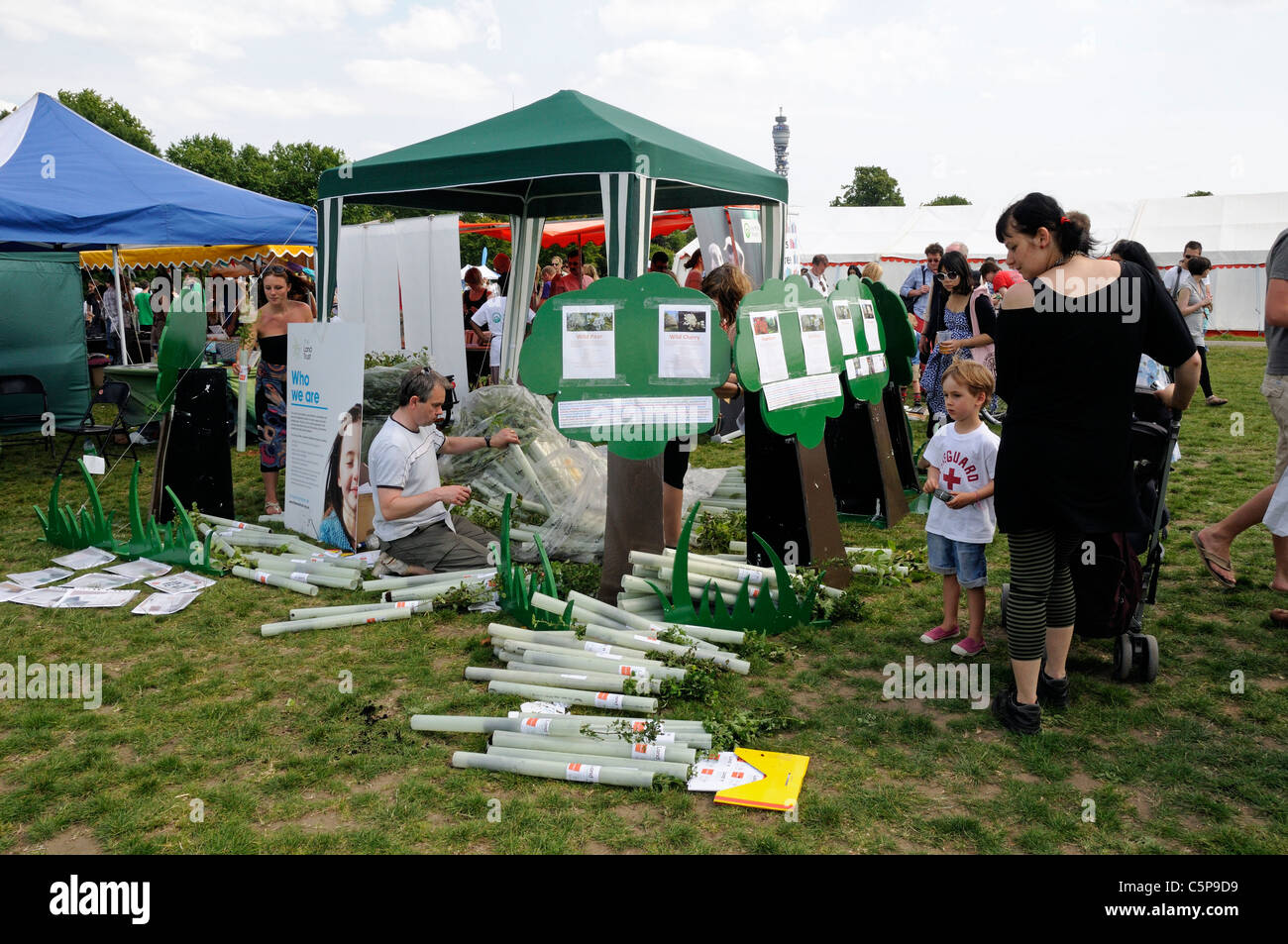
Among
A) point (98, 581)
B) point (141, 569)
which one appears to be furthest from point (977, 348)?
point (98, 581)

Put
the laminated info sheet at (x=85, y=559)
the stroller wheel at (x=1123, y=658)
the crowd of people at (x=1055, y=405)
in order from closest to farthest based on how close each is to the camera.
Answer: the crowd of people at (x=1055, y=405) → the stroller wheel at (x=1123, y=658) → the laminated info sheet at (x=85, y=559)

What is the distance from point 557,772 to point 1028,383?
223 cm

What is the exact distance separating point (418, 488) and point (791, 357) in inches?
90.8

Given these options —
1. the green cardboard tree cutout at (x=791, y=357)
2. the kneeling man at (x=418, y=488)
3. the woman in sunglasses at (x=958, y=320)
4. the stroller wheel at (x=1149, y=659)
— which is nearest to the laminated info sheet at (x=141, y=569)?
the kneeling man at (x=418, y=488)

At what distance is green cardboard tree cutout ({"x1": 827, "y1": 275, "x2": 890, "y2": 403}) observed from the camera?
5906 millimetres

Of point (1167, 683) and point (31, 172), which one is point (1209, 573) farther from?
point (31, 172)

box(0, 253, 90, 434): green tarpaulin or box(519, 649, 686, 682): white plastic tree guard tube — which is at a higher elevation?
box(0, 253, 90, 434): green tarpaulin

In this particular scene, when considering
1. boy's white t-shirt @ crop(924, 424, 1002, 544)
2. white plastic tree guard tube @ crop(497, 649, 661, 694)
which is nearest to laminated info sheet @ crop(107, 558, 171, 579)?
white plastic tree guard tube @ crop(497, 649, 661, 694)

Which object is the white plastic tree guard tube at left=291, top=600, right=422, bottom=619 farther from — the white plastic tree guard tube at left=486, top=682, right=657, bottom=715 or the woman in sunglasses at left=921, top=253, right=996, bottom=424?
the woman in sunglasses at left=921, top=253, right=996, bottom=424

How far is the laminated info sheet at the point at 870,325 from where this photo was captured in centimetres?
619

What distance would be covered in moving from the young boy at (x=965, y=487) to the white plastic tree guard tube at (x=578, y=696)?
158 centimetres

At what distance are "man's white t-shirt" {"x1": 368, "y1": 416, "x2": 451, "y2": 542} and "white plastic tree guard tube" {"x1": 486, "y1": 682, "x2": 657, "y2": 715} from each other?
170cm

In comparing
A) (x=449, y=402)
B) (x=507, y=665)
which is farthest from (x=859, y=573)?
(x=449, y=402)

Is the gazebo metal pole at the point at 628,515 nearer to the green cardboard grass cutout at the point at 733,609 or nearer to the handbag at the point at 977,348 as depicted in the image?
the green cardboard grass cutout at the point at 733,609
